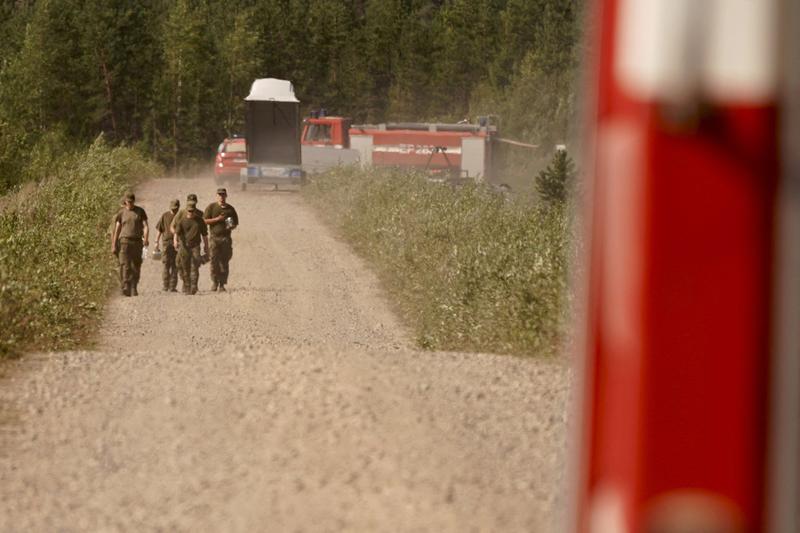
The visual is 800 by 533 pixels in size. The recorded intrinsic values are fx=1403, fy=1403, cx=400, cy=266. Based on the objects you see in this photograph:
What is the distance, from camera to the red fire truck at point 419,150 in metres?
42.6

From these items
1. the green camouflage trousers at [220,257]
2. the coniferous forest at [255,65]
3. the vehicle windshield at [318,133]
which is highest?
the coniferous forest at [255,65]

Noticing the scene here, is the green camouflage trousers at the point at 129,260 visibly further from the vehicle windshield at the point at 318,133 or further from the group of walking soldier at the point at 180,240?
the vehicle windshield at the point at 318,133

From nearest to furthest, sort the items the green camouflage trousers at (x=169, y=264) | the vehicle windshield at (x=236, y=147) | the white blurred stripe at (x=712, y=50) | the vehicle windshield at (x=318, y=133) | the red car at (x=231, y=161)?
1. the white blurred stripe at (x=712, y=50)
2. the green camouflage trousers at (x=169, y=264)
3. the red car at (x=231, y=161)
4. the vehicle windshield at (x=236, y=147)
5. the vehicle windshield at (x=318, y=133)

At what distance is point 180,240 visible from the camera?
19406 millimetres

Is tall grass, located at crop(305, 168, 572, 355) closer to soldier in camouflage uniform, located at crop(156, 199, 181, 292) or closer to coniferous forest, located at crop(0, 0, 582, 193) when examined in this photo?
soldier in camouflage uniform, located at crop(156, 199, 181, 292)

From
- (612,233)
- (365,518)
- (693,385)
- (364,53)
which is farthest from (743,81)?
(364,53)

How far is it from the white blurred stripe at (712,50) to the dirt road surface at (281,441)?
159 inches

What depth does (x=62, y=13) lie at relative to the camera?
248 ft

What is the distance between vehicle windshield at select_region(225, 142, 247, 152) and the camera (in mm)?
44219

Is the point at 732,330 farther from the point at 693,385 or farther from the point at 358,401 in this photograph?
the point at 358,401

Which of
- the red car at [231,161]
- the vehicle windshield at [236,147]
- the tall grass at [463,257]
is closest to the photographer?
the tall grass at [463,257]

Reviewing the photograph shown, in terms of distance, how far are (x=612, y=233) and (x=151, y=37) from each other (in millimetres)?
80268

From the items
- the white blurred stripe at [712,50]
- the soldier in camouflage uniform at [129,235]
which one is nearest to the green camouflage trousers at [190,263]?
the soldier in camouflage uniform at [129,235]

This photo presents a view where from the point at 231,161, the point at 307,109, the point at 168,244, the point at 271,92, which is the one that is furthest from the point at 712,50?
the point at 307,109
